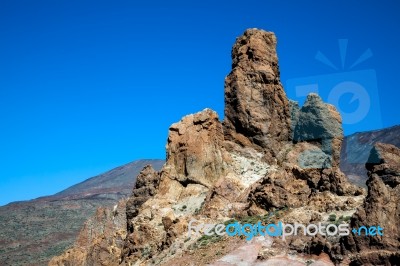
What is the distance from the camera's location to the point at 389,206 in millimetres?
21625

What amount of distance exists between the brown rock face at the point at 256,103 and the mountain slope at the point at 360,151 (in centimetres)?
8260

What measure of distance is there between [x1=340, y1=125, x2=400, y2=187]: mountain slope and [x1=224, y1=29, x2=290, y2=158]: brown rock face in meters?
82.6

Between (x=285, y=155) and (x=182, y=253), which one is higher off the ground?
(x=285, y=155)

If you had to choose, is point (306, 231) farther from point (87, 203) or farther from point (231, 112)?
point (87, 203)

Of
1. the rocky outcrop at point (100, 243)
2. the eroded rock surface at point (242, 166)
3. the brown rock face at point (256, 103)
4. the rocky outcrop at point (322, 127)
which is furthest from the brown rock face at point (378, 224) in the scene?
the rocky outcrop at point (100, 243)

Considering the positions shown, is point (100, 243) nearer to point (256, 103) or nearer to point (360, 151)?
point (256, 103)

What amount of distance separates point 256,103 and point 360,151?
10991cm

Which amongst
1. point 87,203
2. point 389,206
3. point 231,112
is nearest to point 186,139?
point 231,112

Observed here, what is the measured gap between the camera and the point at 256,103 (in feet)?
134

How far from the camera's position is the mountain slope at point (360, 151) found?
5669 inches

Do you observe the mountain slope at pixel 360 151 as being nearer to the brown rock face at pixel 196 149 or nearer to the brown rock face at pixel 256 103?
the brown rock face at pixel 256 103

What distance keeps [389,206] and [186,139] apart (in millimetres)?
19556

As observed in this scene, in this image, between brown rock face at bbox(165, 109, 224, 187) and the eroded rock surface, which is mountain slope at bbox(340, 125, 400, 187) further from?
brown rock face at bbox(165, 109, 224, 187)

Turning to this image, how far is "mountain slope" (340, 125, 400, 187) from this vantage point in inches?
5669
